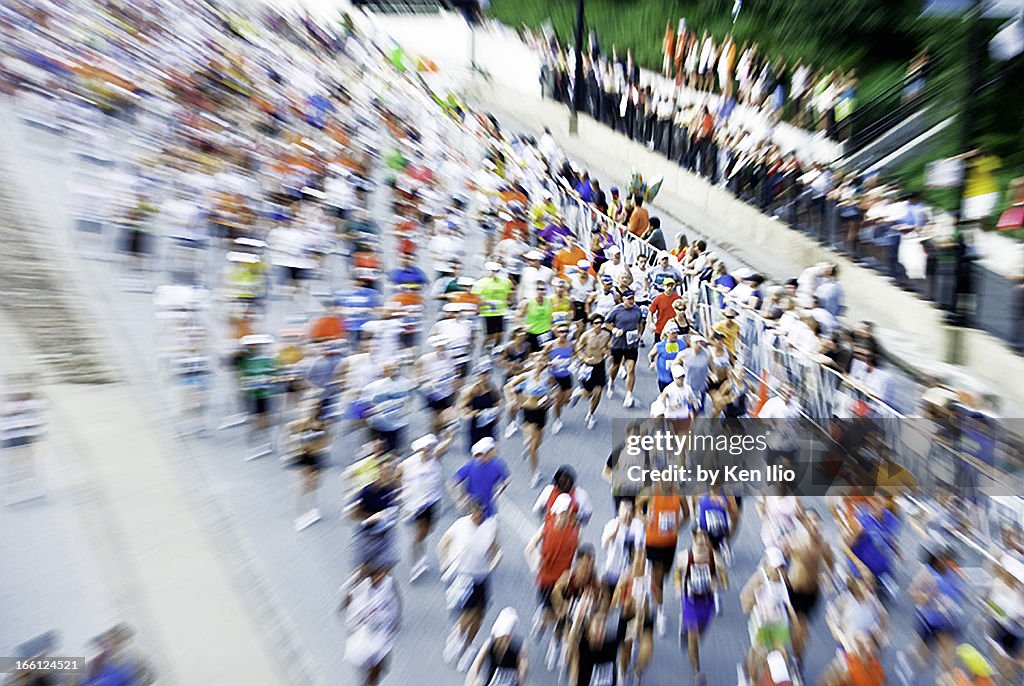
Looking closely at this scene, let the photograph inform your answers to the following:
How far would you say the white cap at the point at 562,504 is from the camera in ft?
24.7

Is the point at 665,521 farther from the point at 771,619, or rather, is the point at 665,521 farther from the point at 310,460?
the point at 310,460

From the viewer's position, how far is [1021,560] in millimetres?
7234

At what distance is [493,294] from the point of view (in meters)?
13.3

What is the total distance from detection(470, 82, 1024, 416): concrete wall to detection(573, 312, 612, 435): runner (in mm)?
4372

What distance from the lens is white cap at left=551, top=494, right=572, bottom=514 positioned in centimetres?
754

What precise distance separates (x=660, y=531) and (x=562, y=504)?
943mm

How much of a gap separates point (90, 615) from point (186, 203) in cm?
957

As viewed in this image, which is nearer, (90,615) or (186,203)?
(90,615)

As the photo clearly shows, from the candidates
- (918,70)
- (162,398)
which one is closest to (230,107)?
(162,398)

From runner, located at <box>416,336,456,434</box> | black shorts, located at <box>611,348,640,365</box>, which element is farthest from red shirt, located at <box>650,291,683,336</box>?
runner, located at <box>416,336,456,434</box>

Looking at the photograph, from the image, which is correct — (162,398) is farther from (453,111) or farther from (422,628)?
(453,111)

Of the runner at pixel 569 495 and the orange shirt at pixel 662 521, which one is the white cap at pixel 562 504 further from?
the orange shirt at pixel 662 521

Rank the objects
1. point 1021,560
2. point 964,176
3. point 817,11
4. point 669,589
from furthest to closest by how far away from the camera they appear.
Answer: point 817,11
point 964,176
point 669,589
point 1021,560

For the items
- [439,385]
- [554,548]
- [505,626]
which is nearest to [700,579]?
[554,548]
